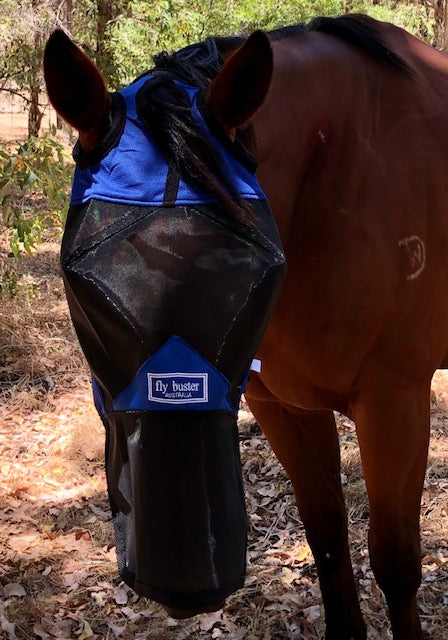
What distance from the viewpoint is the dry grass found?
9.71 ft

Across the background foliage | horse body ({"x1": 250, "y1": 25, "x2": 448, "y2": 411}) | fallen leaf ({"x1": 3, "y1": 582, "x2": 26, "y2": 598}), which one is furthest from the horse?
the background foliage

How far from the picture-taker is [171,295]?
4.23 ft

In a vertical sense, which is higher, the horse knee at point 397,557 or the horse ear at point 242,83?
the horse ear at point 242,83

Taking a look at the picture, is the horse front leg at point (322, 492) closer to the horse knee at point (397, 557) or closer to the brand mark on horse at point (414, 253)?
the horse knee at point (397, 557)

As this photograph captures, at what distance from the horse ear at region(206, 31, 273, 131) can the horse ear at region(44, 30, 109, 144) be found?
0.21 meters

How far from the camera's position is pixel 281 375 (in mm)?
2156

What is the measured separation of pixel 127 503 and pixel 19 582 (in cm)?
213

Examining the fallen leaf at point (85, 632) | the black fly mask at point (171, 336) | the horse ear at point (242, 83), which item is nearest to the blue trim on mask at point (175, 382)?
the black fly mask at point (171, 336)

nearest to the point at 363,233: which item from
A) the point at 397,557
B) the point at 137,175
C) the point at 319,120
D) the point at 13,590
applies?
the point at 319,120

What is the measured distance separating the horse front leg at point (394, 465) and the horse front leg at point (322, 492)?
0.33 m

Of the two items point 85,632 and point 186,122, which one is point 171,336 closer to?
point 186,122

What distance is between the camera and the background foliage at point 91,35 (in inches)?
191

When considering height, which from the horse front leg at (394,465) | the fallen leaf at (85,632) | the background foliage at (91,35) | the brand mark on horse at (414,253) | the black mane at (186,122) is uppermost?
the background foliage at (91,35)

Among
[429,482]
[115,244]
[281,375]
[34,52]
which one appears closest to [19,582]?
[281,375]
